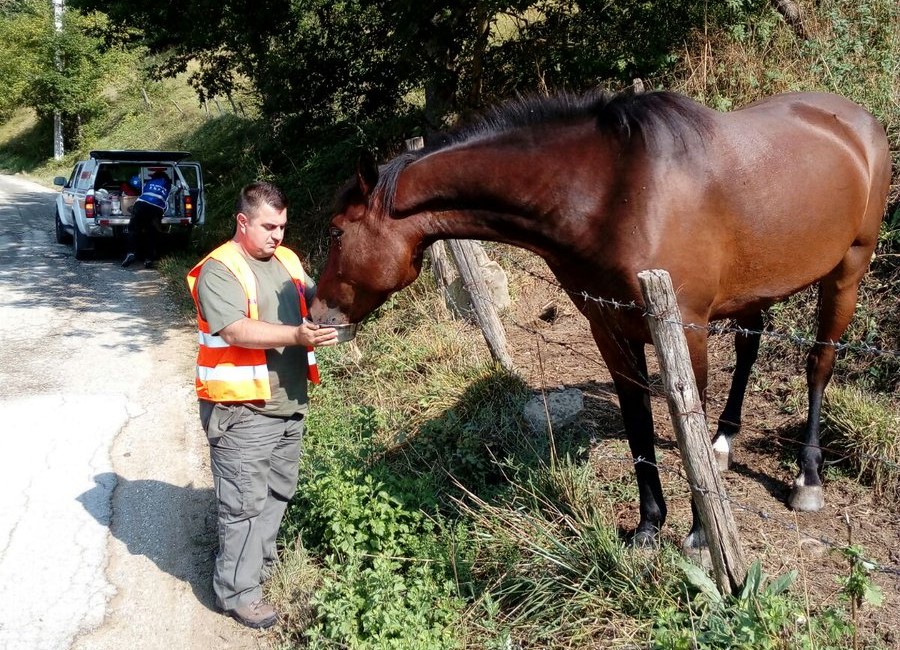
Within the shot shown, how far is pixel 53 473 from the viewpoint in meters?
5.00

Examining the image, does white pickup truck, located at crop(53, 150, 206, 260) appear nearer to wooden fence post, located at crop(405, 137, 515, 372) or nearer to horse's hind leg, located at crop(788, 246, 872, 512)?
wooden fence post, located at crop(405, 137, 515, 372)

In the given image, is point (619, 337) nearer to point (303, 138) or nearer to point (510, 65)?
point (510, 65)

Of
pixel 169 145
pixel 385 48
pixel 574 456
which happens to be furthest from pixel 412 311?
pixel 169 145

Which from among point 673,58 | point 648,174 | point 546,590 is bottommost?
point 546,590

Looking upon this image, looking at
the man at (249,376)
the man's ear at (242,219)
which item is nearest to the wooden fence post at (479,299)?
the man at (249,376)

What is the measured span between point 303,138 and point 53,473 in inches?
270

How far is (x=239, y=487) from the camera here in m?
3.44

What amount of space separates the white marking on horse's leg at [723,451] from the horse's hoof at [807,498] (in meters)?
0.44

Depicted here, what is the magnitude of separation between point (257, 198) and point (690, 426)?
2201 mm

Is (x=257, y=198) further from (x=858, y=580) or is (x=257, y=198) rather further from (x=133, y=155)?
(x=133, y=155)

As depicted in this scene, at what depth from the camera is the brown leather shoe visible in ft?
11.3

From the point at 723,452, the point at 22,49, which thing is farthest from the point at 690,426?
the point at 22,49

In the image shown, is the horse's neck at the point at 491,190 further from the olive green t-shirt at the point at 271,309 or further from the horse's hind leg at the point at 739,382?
the horse's hind leg at the point at 739,382

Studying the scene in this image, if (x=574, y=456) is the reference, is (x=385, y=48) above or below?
above
